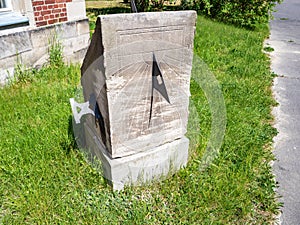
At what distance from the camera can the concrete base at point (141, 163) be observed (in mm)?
1962

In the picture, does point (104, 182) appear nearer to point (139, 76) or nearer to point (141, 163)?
point (141, 163)

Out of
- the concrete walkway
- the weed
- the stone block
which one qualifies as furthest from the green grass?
the weed

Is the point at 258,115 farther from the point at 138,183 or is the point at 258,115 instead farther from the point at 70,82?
the point at 70,82

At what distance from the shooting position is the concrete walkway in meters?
2.16

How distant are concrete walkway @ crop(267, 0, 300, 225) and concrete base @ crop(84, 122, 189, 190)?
2.92ft

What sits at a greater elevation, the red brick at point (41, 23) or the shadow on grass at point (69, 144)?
the red brick at point (41, 23)

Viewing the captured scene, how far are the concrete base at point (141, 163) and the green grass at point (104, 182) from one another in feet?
0.25

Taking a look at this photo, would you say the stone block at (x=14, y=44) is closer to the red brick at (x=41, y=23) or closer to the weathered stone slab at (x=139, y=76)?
the red brick at (x=41, y=23)

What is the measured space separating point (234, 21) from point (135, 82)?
7.94 m

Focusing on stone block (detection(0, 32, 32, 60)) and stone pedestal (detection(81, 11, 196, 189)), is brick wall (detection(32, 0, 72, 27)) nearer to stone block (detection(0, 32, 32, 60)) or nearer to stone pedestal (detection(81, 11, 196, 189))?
stone block (detection(0, 32, 32, 60))

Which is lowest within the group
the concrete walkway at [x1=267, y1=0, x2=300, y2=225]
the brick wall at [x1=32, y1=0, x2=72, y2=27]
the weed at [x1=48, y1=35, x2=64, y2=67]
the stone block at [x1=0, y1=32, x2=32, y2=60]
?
the concrete walkway at [x1=267, y1=0, x2=300, y2=225]

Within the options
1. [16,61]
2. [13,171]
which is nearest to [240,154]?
[13,171]

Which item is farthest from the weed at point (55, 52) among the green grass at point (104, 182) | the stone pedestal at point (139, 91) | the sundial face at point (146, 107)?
the sundial face at point (146, 107)

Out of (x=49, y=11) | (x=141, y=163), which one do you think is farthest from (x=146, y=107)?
(x=49, y=11)
